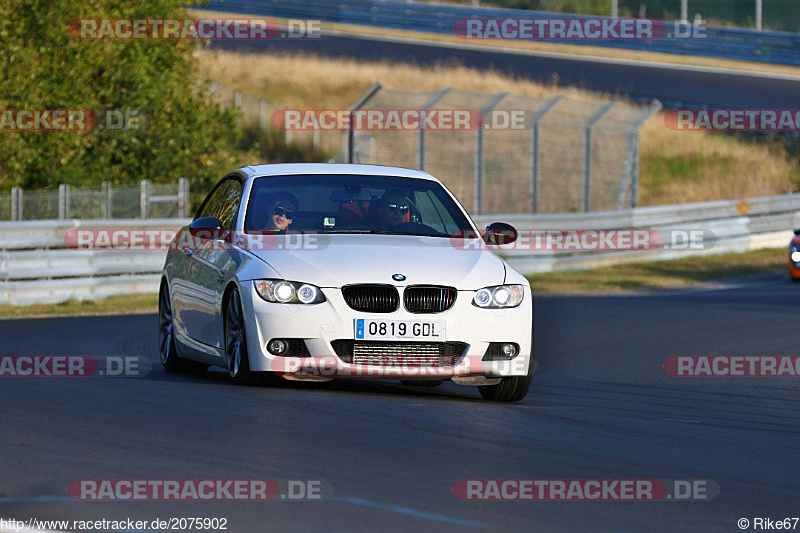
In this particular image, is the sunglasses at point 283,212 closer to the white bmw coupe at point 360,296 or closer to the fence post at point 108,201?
the white bmw coupe at point 360,296

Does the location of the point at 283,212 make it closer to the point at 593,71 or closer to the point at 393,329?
the point at 393,329

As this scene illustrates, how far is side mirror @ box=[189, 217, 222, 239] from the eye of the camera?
33.6 feet

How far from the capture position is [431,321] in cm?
912

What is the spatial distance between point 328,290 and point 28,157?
17423 mm

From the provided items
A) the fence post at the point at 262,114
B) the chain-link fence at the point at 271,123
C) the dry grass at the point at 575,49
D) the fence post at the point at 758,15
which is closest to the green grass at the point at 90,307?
the chain-link fence at the point at 271,123

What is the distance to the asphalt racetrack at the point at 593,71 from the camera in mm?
38312

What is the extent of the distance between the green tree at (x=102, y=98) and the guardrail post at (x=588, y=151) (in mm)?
7151

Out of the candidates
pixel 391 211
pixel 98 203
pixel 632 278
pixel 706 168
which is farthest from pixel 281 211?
pixel 706 168

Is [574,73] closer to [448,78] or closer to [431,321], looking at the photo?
[448,78]

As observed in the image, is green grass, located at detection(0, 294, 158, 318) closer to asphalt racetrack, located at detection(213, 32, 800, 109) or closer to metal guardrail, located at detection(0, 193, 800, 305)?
metal guardrail, located at detection(0, 193, 800, 305)

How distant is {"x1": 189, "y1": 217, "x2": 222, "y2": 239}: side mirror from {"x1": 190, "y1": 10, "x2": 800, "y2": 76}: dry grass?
3030cm

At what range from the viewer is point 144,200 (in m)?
23.2

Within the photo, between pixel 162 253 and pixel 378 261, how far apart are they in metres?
13.1

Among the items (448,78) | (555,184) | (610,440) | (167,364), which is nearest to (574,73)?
(448,78)
